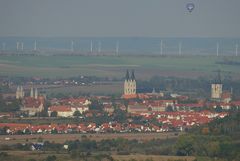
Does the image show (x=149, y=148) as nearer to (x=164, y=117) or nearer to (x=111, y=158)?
(x=111, y=158)

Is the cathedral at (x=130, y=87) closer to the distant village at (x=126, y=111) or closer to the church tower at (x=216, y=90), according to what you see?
the distant village at (x=126, y=111)

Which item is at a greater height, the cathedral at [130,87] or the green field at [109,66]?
the green field at [109,66]

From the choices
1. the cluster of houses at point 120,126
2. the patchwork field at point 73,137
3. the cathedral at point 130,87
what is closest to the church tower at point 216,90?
the cathedral at point 130,87

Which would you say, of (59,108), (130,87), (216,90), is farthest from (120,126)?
(130,87)

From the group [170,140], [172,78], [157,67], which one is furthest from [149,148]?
[157,67]

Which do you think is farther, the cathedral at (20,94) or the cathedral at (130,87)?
the cathedral at (130,87)

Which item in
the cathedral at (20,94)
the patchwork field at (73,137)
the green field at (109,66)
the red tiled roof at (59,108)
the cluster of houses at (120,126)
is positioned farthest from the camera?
the green field at (109,66)

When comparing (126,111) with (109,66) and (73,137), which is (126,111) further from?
(109,66)

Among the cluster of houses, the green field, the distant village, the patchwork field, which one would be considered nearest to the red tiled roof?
the distant village
